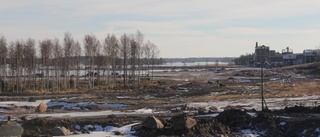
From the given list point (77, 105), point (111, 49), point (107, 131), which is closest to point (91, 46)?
point (111, 49)

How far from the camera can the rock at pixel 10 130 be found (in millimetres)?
29062

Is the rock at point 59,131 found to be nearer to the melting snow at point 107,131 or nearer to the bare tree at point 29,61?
the melting snow at point 107,131

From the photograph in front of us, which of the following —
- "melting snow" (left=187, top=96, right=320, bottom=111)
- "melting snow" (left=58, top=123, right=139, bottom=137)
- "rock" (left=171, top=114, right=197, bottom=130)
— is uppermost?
"rock" (left=171, top=114, right=197, bottom=130)

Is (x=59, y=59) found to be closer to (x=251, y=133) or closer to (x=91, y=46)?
(x=91, y=46)

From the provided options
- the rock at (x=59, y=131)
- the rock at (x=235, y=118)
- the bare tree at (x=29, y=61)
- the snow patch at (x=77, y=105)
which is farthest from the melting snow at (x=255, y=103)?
the bare tree at (x=29, y=61)

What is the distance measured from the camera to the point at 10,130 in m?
29.6

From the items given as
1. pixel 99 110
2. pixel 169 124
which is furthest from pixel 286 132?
pixel 99 110

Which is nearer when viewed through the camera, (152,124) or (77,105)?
(152,124)

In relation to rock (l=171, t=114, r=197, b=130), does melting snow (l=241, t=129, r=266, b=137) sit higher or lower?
lower

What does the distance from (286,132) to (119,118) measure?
13.4 metres

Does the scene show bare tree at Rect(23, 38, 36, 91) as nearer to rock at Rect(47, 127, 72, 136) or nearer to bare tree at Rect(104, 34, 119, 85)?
bare tree at Rect(104, 34, 119, 85)

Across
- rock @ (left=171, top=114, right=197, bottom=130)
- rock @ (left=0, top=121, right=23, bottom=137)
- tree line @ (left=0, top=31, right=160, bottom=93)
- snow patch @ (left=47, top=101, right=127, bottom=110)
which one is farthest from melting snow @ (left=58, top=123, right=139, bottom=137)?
tree line @ (left=0, top=31, right=160, bottom=93)

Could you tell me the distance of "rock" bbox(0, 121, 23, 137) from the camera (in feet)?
95.3

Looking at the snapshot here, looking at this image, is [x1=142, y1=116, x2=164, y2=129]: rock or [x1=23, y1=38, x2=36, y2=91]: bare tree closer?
[x1=142, y1=116, x2=164, y2=129]: rock
